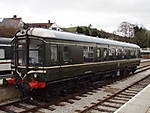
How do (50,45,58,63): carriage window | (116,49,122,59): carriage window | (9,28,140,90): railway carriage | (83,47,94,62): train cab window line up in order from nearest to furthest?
(9,28,140,90): railway carriage
(50,45,58,63): carriage window
(83,47,94,62): train cab window
(116,49,122,59): carriage window

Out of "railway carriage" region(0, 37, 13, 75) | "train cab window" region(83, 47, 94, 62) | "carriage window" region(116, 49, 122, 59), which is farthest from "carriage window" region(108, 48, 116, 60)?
"railway carriage" region(0, 37, 13, 75)

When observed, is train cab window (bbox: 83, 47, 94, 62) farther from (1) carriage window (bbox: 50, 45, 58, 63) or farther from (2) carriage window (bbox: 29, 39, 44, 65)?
(2) carriage window (bbox: 29, 39, 44, 65)

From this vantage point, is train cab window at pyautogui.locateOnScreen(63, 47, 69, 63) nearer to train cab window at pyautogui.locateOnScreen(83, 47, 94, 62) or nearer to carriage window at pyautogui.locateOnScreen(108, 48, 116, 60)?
train cab window at pyautogui.locateOnScreen(83, 47, 94, 62)

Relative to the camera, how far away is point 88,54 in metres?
11.9

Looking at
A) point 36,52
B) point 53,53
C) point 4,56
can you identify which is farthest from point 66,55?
point 4,56

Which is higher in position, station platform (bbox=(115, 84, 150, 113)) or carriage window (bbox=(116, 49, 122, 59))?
carriage window (bbox=(116, 49, 122, 59))

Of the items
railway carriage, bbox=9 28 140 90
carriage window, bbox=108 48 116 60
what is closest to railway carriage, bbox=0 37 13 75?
railway carriage, bbox=9 28 140 90

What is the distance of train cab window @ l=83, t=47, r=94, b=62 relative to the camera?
11.5 metres

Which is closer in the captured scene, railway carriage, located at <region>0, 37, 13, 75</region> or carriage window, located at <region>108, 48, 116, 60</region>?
railway carriage, located at <region>0, 37, 13, 75</region>

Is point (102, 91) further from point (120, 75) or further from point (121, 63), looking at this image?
point (120, 75)

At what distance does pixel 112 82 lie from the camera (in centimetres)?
1563

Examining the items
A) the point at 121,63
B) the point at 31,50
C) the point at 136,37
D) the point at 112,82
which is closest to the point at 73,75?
the point at 31,50

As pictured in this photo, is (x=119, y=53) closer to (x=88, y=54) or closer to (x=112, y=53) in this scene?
(x=112, y=53)

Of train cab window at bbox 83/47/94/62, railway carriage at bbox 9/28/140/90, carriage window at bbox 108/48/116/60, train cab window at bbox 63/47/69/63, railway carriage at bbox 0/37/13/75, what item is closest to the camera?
railway carriage at bbox 9/28/140/90
